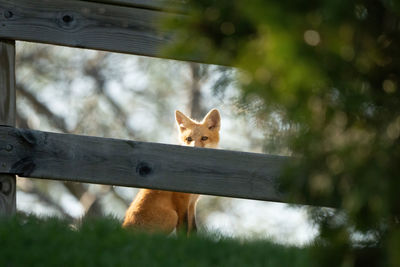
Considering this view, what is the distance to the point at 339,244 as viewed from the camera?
6.95ft

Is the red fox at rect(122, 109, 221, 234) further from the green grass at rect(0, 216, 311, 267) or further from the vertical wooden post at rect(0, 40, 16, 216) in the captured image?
the vertical wooden post at rect(0, 40, 16, 216)

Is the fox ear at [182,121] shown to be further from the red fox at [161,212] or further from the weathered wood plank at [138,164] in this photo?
the weathered wood plank at [138,164]

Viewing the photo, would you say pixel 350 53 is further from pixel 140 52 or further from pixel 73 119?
pixel 73 119

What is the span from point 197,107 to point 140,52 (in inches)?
395

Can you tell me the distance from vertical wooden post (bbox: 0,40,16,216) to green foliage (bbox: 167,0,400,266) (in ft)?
8.59

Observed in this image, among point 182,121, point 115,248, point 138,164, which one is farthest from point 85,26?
point 182,121

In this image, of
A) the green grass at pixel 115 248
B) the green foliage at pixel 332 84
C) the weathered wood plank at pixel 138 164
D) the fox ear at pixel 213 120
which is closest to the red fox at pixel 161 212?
the weathered wood plank at pixel 138 164

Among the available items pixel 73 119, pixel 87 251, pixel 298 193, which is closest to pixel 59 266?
pixel 87 251

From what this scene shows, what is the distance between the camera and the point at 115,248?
368cm

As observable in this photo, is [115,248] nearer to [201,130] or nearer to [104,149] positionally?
[104,149]

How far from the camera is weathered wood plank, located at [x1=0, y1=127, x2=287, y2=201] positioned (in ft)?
14.1

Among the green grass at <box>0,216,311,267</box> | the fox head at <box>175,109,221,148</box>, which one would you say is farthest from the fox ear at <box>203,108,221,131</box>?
the green grass at <box>0,216,311,267</box>

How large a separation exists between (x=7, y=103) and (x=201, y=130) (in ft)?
11.5

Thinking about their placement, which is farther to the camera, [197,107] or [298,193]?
[197,107]
